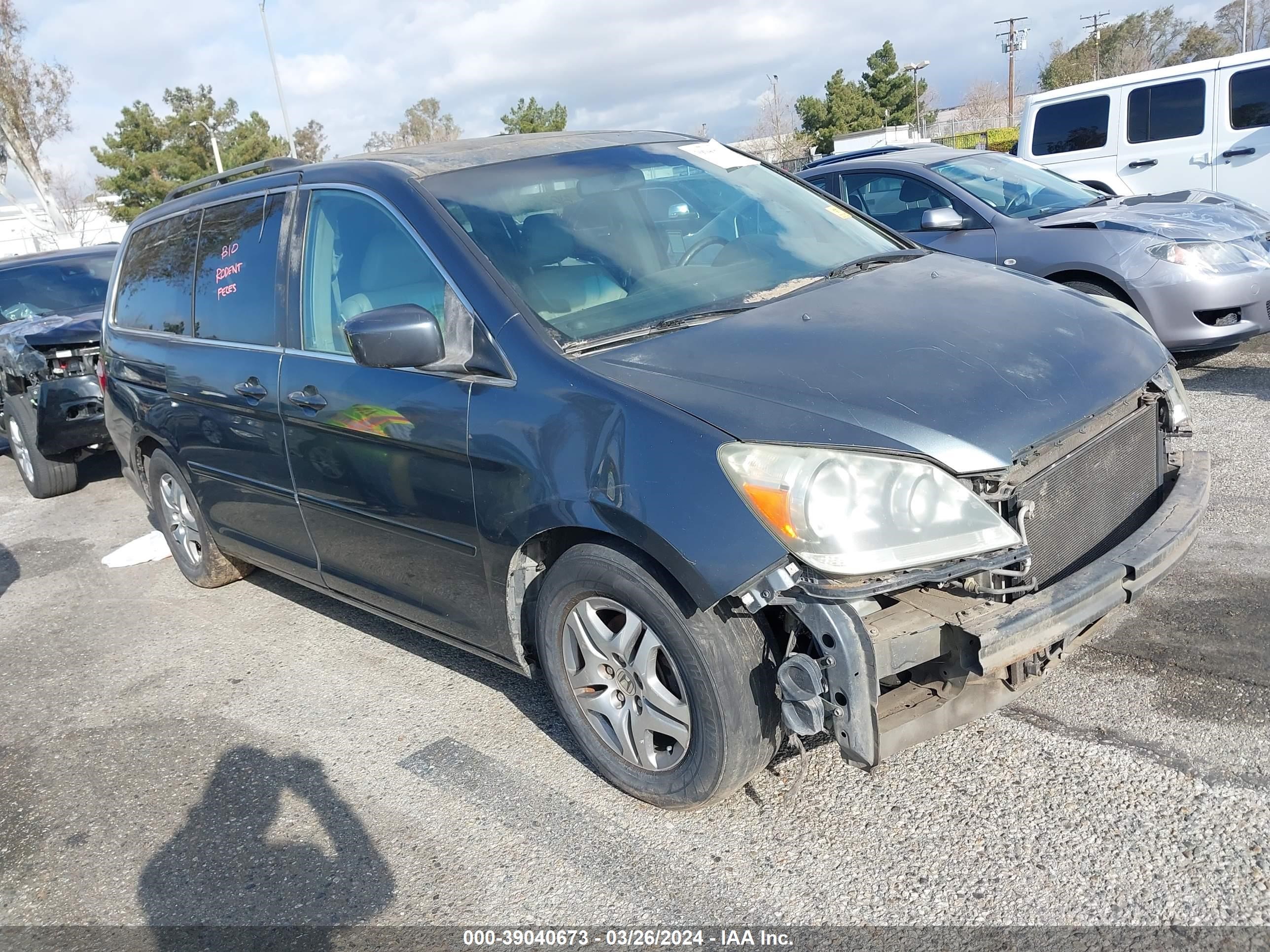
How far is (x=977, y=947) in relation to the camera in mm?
2350

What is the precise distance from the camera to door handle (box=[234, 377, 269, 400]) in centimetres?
401

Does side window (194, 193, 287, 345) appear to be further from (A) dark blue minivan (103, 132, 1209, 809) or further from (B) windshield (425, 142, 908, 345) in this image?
(B) windshield (425, 142, 908, 345)

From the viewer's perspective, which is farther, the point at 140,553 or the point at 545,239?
the point at 140,553

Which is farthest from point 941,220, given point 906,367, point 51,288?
point 51,288

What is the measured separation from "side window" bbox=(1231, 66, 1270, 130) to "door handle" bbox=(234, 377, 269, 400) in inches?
382

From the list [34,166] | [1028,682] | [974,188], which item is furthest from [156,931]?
[34,166]

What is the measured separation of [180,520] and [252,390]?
5.58ft

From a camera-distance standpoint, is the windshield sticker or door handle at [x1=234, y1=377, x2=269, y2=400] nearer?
door handle at [x1=234, y1=377, x2=269, y2=400]

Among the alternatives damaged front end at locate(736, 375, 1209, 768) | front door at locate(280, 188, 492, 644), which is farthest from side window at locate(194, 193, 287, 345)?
damaged front end at locate(736, 375, 1209, 768)

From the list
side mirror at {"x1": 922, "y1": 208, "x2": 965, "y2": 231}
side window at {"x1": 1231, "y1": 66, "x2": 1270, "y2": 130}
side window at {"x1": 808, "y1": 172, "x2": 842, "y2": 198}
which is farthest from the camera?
side window at {"x1": 1231, "y1": 66, "x2": 1270, "y2": 130}

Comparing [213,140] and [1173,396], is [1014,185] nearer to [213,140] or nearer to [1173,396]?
[1173,396]

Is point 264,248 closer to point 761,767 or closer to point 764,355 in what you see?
point 764,355

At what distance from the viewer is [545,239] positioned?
3393 mm

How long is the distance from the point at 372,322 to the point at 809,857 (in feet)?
6.38
